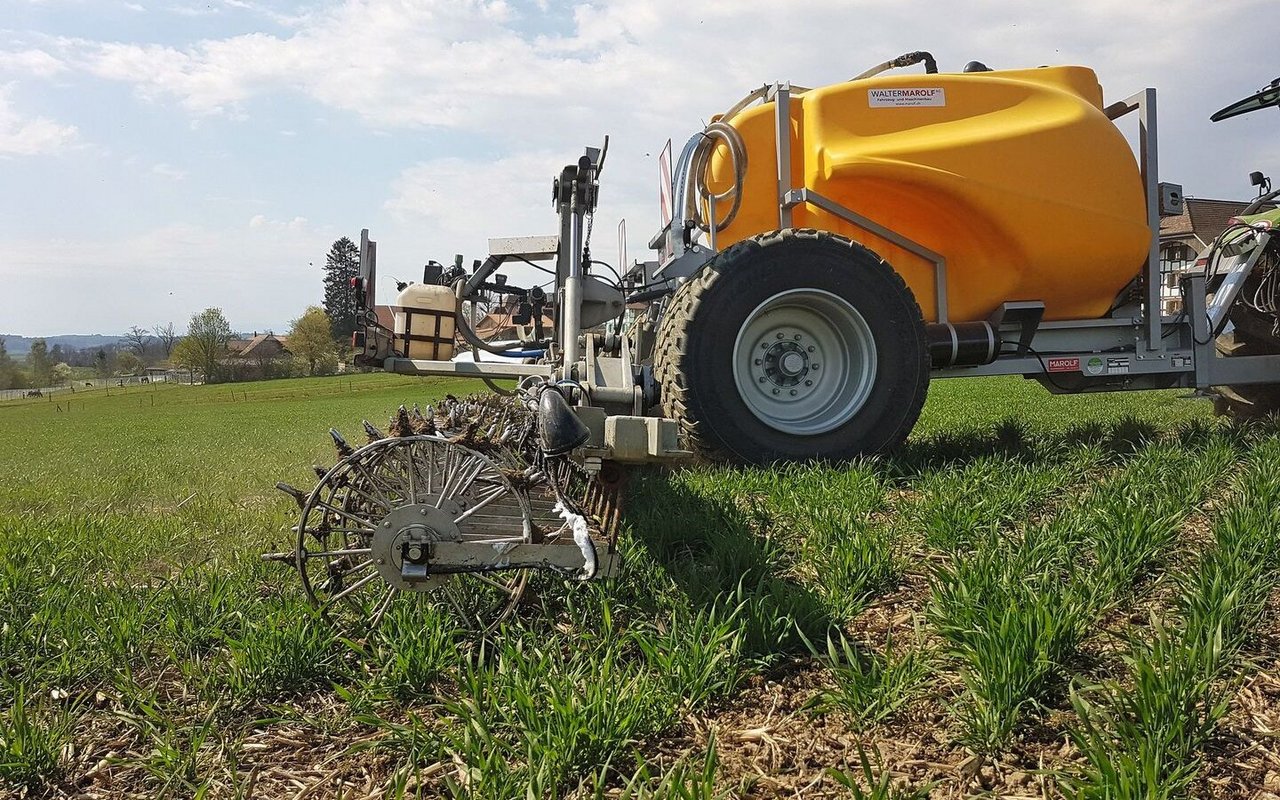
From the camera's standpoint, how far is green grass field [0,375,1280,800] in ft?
5.84

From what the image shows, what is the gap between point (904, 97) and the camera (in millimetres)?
4641

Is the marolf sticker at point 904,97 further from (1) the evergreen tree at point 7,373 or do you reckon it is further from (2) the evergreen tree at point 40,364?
(2) the evergreen tree at point 40,364

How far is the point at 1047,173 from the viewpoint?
4570 mm

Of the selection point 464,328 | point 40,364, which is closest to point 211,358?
point 40,364

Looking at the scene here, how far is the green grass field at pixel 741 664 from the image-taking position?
5.84 ft

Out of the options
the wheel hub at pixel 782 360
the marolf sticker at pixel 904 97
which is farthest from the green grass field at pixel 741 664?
the marolf sticker at pixel 904 97

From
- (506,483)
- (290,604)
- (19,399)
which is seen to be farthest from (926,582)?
(19,399)

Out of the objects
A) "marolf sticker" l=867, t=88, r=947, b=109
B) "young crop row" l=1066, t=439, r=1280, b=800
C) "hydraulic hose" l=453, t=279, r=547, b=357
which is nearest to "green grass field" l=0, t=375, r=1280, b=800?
"young crop row" l=1066, t=439, r=1280, b=800

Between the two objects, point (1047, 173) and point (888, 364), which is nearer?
point (888, 364)

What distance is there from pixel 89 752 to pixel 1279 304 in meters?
6.46

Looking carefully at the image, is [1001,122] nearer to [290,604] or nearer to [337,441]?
[337,441]

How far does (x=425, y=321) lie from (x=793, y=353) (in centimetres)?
268

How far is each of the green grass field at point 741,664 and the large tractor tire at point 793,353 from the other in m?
0.54

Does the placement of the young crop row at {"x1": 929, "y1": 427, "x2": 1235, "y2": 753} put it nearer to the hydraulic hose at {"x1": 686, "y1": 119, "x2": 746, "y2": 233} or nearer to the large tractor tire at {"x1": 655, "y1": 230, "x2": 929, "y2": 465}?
the large tractor tire at {"x1": 655, "y1": 230, "x2": 929, "y2": 465}
